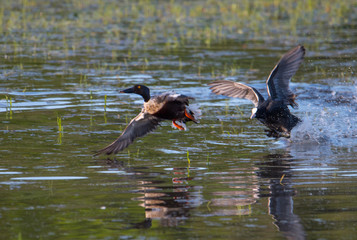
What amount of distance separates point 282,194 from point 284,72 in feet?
11.6

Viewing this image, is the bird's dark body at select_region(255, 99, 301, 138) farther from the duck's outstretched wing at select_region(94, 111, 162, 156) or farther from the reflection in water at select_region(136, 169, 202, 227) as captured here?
the reflection in water at select_region(136, 169, 202, 227)

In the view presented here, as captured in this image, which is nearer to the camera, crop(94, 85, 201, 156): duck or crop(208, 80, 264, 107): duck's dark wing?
crop(94, 85, 201, 156): duck

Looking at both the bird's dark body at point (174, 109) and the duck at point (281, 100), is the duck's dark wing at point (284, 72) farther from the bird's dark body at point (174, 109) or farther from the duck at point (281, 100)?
the bird's dark body at point (174, 109)

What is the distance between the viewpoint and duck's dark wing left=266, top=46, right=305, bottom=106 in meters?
9.87

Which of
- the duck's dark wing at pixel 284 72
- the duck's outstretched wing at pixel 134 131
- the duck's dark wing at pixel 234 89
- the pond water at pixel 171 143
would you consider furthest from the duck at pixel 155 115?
the duck's dark wing at pixel 234 89

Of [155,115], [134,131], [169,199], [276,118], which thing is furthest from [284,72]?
[169,199]

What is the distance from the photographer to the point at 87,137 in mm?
9891

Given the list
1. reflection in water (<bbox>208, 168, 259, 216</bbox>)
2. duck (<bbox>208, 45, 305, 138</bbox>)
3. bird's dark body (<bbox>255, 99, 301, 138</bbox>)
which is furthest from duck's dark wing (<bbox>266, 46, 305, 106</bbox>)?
reflection in water (<bbox>208, 168, 259, 216</bbox>)

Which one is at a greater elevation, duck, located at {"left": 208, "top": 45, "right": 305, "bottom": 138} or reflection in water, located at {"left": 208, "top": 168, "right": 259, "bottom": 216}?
duck, located at {"left": 208, "top": 45, "right": 305, "bottom": 138}

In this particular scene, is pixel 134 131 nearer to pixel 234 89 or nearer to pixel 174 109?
pixel 174 109

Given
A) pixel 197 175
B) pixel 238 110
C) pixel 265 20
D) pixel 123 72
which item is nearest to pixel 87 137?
pixel 197 175

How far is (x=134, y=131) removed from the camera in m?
9.28

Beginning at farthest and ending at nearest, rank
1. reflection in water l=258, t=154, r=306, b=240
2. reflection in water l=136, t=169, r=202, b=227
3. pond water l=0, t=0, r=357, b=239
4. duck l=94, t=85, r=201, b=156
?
duck l=94, t=85, r=201, b=156 < reflection in water l=136, t=169, r=202, b=227 < pond water l=0, t=0, r=357, b=239 < reflection in water l=258, t=154, r=306, b=240

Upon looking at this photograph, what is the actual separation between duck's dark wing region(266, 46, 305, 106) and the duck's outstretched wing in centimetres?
187
